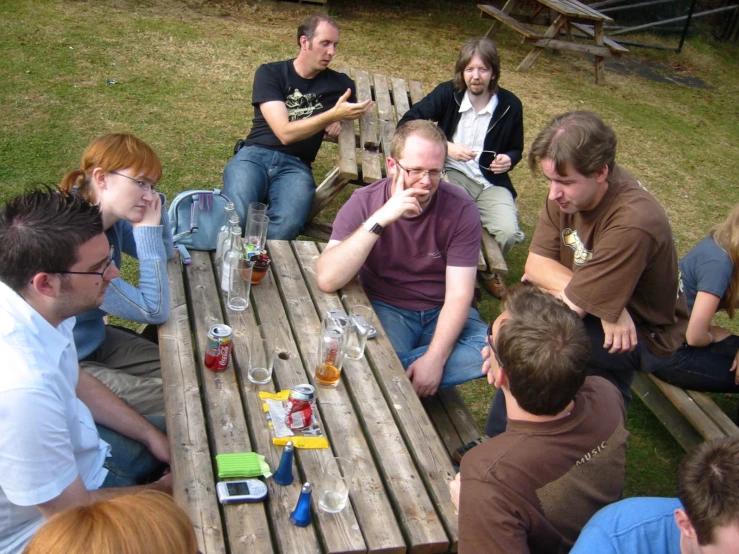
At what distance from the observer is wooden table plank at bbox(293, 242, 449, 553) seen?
80.3 inches

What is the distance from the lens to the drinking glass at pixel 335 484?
80.7 inches

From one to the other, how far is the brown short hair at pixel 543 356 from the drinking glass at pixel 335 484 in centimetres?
58

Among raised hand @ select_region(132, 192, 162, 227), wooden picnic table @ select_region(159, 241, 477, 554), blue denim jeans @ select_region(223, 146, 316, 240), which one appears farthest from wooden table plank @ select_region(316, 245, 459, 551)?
blue denim jeans @ select_region(223, 146, 316, 240)

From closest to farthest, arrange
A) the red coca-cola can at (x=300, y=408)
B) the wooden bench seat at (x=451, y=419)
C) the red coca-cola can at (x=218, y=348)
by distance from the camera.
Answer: the red coca-cola can at (x=300, y=408), the red coca-cola can at (x=218, y=348), the wooden bench seat at (x=451, y=419)

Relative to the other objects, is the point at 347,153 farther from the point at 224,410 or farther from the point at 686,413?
the point at 224,410

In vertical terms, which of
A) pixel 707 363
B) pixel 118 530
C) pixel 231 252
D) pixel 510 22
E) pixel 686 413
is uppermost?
pixel 118 530

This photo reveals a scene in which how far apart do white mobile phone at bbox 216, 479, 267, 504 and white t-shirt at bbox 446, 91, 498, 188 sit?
11.3 ft

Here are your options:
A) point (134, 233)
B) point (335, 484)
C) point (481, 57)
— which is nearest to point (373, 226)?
point (134, 233)

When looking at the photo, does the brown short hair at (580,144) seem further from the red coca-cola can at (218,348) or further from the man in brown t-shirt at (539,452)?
the red coca-cola can at (218,348)

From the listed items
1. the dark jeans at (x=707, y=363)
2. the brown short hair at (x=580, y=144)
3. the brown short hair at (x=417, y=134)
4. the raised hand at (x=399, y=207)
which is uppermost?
the brown short hair at (x=580, y=144)

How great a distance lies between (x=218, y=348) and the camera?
8.09 feet

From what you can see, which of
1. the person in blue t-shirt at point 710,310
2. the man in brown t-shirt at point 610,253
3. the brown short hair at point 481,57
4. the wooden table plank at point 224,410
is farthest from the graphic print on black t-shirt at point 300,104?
the person in blue t-shirt at point 710,310

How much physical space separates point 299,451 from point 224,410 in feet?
1.00

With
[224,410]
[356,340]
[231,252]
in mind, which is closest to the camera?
[224,410]
